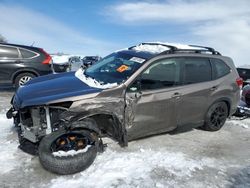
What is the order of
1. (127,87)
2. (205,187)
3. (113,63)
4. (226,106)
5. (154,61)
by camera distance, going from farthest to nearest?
(226,106), (113,63), (154,61), (127,87), (205,187)

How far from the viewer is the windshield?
489cm

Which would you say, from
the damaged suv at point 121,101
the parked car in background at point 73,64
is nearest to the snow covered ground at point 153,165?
the damaged suv at point 121,101

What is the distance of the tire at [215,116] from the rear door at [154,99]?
42.1 inches

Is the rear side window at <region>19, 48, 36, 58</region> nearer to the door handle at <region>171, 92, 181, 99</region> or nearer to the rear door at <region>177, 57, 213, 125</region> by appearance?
the rear door at <region>177, 57, 213, 125</region>

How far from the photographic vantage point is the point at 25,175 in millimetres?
4141

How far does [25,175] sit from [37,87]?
1360 millimetres

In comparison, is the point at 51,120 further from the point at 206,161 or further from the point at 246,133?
the point at 246,133

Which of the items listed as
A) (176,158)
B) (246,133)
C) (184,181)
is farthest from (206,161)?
(246,133)

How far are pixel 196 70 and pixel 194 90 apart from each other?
0.42 meters

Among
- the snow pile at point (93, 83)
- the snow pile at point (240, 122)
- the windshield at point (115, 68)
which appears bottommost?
the snow pile at point (240, 122)

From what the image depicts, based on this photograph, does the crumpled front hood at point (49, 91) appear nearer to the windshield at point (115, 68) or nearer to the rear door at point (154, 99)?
the windshield at point (115, 68)

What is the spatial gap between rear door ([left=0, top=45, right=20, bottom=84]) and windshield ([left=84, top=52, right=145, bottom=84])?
5.01 meters

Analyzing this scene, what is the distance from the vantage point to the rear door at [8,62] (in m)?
9.82

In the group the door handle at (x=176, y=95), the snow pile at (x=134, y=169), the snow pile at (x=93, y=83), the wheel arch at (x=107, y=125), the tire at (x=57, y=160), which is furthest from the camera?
the door handle at (x=176, y=95)
